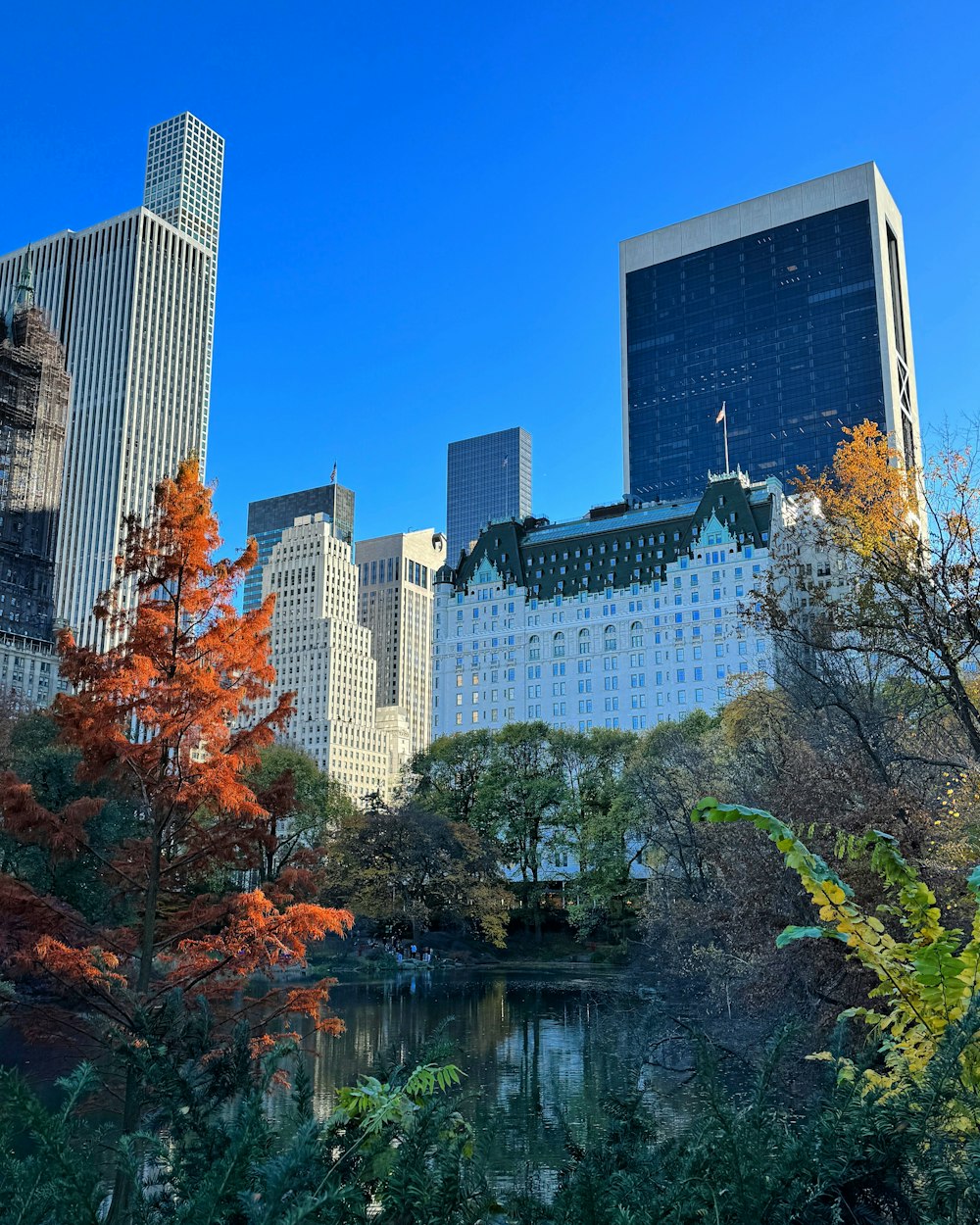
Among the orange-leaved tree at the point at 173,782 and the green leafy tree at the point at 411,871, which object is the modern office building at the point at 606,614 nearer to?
the green leafy tree at the point at 411,871

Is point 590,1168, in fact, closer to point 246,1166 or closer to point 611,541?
point 246,1166

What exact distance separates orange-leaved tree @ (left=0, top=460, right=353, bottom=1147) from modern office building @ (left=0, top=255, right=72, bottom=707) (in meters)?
154

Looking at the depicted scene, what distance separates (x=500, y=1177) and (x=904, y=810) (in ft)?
33.2

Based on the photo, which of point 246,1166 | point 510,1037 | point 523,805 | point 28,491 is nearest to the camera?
point 246,1166

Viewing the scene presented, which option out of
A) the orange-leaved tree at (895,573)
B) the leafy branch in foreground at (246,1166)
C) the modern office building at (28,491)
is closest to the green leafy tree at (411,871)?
the orange-leaved tree at (895,573)

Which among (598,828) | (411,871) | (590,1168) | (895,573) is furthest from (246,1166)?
(598,828)

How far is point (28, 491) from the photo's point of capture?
168500mm

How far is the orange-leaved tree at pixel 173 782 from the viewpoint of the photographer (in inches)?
637

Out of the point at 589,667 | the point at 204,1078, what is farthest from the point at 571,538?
the point at 204,1078

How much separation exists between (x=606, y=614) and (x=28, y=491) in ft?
308

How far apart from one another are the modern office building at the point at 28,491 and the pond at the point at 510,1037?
383ft

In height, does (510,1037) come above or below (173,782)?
below

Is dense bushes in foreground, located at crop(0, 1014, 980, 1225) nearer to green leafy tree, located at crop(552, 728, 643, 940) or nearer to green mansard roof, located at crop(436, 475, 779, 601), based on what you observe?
green leafy tree, located at crop(552, 728, 643, 940)

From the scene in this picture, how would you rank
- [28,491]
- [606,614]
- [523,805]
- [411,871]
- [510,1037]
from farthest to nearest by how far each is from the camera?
[28,491] → [606,614] → [523,805] → [411,871] → [510,1037]
